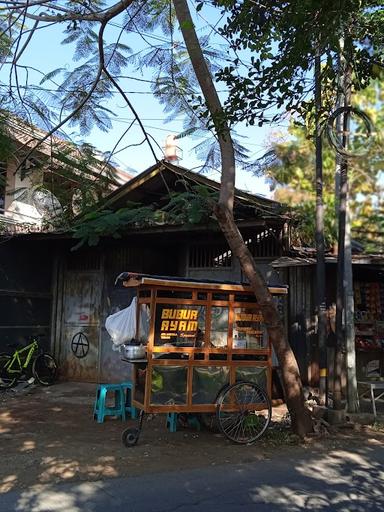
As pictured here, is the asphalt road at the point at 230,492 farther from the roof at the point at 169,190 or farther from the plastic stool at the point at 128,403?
the roof at the point at 169,190

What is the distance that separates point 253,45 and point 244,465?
4596 millimetres

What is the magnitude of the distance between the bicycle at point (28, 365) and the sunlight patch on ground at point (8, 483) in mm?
5798

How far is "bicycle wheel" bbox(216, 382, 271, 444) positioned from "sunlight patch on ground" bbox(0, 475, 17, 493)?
104 inches

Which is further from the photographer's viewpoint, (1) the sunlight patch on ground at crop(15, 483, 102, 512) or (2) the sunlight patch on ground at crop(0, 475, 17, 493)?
(2) the sunlight patch on ground at crop(0, 475, 17, 493)

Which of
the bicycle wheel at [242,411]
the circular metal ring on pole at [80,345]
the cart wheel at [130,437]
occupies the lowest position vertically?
the cart wheel at [130,437]

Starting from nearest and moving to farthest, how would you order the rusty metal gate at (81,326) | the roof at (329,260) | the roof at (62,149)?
the roof at (62,149) < the roof at (329,260) < the rusty metal gate at (81,326)

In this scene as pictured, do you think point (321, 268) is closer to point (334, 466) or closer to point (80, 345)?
point (334, 466)

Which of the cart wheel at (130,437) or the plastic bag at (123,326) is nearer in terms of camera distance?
the cart wheel at (130,437)

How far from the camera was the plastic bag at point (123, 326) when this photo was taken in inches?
305

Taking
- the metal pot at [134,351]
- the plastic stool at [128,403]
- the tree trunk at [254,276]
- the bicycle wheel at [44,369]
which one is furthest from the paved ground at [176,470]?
the bicycle wheel at [44,369]

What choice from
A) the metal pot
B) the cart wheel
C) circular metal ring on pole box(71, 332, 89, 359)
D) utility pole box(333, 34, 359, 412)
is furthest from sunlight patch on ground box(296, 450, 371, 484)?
circular metal ring on pole box(71, 332, 89, 359)

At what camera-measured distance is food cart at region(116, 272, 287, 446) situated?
6980 millimetres

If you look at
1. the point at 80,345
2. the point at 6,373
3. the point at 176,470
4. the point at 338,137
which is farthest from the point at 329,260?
the point at 6,373

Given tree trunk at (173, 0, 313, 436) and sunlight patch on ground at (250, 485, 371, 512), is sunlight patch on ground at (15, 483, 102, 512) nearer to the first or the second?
sunlight patch on ground at (250, 485, 371, 512)
